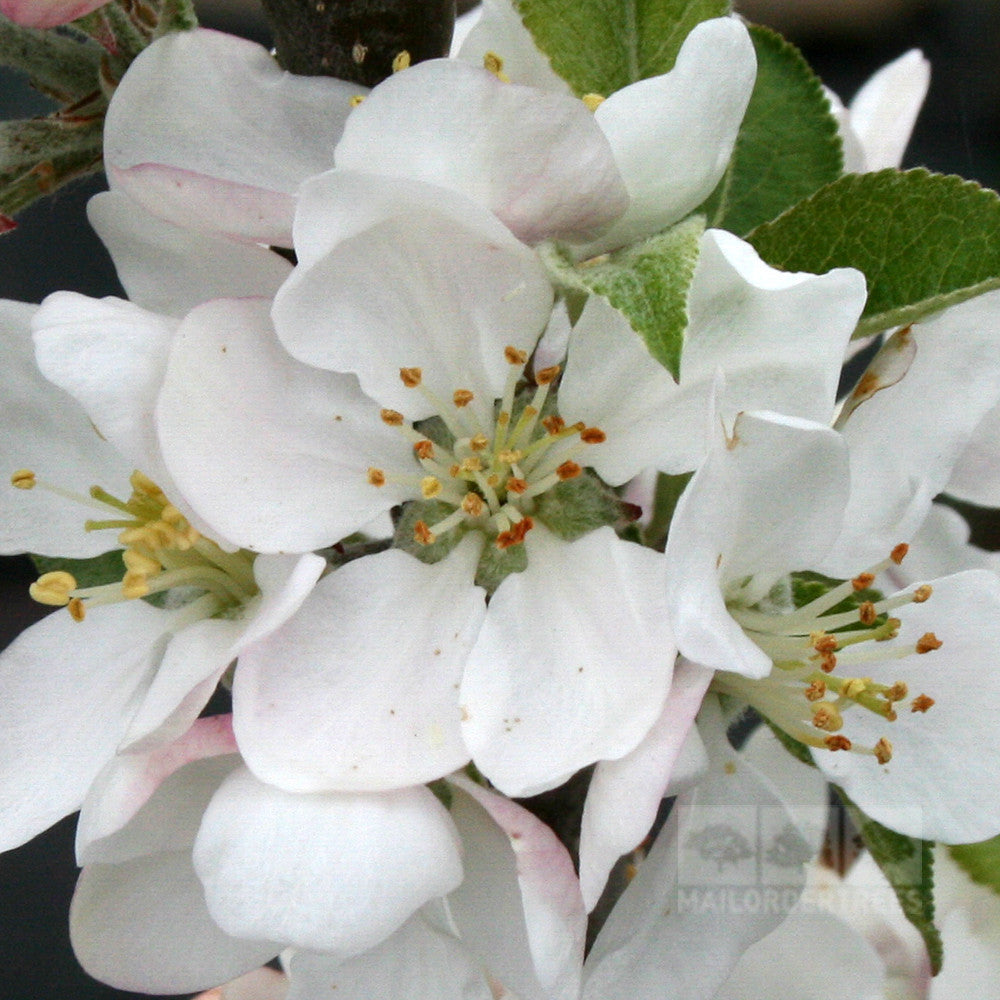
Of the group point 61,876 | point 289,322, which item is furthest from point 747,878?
point 61,876

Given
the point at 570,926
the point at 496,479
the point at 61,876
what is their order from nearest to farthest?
the point at 570,926, the point at 496,479, the point at 61,876

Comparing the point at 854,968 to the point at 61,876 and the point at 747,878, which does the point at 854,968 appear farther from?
the point at 61,876

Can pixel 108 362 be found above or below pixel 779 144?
above

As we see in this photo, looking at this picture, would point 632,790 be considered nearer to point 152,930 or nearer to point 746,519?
point 746,519

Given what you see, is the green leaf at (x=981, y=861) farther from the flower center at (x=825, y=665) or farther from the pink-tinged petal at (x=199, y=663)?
the pink-tinged petal at (x=199, y=663)

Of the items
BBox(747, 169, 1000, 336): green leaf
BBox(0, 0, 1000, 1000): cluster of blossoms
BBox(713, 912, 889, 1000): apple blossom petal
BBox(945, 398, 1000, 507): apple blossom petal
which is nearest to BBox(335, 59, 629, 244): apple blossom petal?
BBox(0, 0, 1000, 1000): cluster of blossoms

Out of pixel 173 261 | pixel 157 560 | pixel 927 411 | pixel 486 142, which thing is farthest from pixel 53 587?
pixel 927 411

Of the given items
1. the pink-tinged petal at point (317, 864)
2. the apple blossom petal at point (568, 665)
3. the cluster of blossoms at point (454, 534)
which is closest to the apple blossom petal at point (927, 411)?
the cluster of blossoms at point (454, 534)
